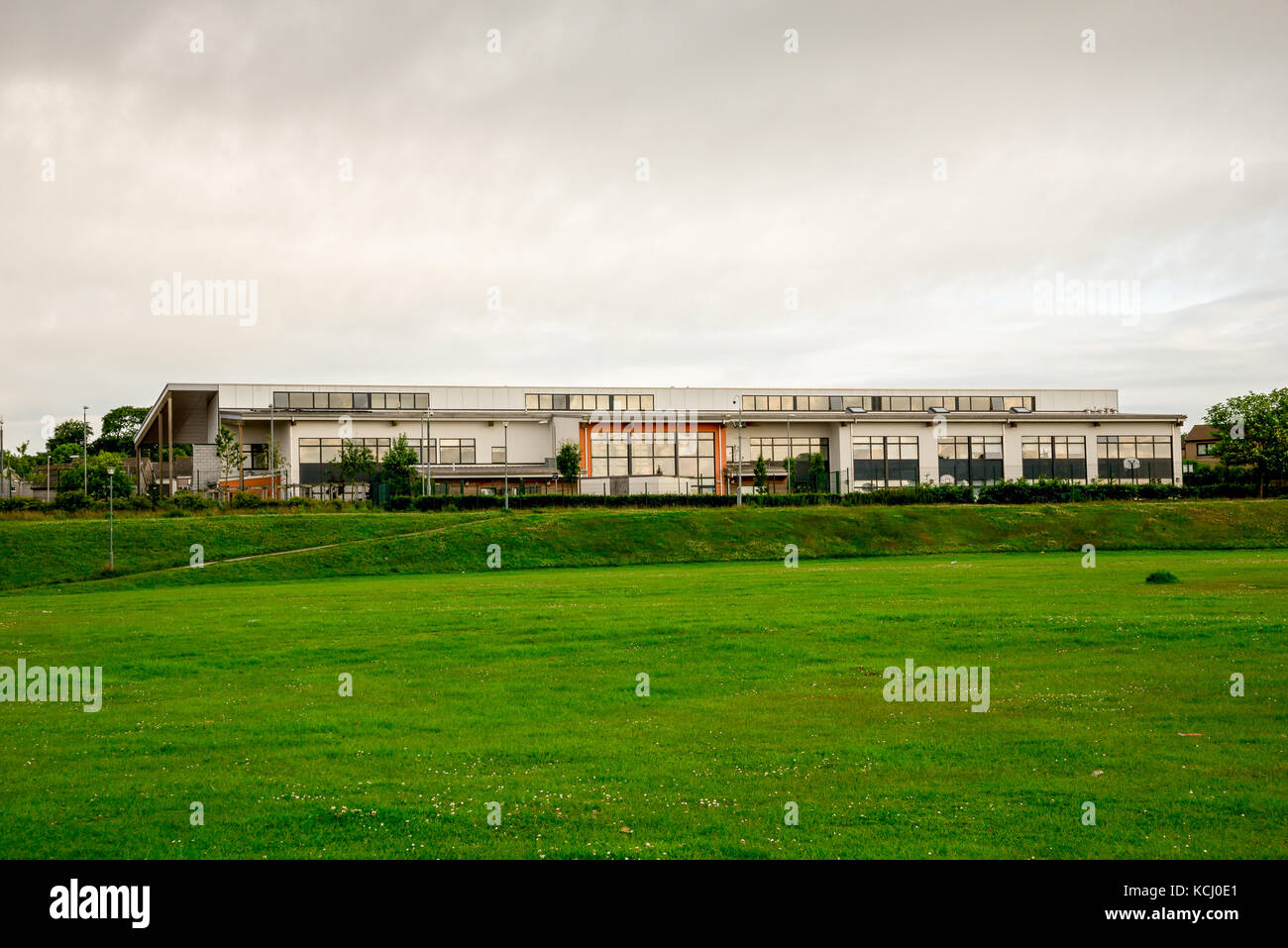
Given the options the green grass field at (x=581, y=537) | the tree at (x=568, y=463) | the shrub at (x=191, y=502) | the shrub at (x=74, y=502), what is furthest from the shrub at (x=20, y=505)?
the tree at (x=568, y=463)

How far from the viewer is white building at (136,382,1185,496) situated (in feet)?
271

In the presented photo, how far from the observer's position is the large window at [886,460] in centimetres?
9288

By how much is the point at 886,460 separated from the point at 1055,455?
18.7 meters

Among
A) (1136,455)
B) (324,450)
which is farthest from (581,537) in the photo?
(1136,455)

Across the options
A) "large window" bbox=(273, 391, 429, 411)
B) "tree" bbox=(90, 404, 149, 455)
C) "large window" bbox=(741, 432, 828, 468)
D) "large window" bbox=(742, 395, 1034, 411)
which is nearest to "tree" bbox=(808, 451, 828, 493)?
"large window" bbox=(741, 432, 828, 468)

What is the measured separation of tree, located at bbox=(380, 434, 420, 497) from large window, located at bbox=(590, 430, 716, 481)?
19621 millimetres

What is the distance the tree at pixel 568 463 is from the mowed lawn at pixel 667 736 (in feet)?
176

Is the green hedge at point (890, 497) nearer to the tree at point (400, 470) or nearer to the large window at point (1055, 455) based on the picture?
the tree at point (400, 470)

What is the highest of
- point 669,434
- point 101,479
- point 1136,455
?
point 669,434

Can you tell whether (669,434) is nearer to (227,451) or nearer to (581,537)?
(581,537)

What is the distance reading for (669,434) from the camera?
91.0 m
